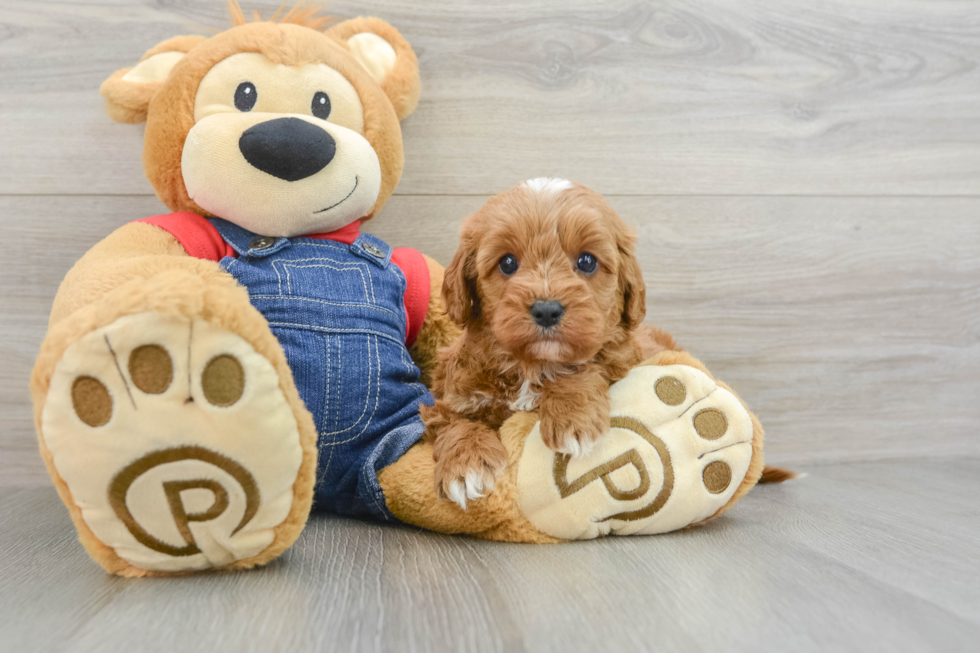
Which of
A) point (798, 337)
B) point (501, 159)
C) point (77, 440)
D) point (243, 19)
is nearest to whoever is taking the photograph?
point (77, 440)

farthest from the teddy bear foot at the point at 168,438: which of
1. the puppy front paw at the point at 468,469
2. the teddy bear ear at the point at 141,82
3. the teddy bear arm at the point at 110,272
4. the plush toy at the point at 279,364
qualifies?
the teddy bear ear at the point at 141,82

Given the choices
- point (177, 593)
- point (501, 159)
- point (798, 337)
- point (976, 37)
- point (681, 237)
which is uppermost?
point (976, 37)

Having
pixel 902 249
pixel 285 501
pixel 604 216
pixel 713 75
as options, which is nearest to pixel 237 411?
pixel 285 501

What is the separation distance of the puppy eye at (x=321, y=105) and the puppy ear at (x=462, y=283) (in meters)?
0.41

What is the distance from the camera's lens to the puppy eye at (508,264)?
1140 millimetres

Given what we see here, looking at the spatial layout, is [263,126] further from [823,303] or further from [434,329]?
[823,303]

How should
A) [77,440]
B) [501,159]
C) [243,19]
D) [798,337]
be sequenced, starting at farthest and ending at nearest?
[798,337], [501,159], [243,19], [77,440]

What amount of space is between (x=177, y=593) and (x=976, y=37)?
7.84 ft

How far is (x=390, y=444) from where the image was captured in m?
1.25

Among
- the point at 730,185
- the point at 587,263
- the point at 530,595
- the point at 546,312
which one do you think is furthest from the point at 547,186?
the point at 730,185

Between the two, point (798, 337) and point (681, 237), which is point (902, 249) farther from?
point (681, 237)

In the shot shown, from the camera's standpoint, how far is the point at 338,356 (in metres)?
1.26

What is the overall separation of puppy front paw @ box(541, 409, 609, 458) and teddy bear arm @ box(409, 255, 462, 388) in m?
0.47

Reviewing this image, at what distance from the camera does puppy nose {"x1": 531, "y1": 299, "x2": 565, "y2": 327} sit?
1040 millimetres
